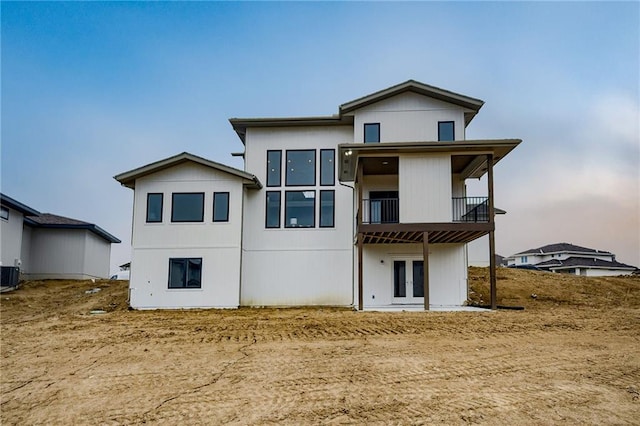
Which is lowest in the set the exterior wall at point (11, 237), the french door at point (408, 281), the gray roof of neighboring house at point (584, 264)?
the french door at point (408, 281)

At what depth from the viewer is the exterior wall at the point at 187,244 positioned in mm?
15695

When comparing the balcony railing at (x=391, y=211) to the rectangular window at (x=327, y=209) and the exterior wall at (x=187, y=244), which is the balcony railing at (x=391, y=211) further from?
the exterior wall at (x=187, y=244)

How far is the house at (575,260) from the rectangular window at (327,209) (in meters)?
28.4

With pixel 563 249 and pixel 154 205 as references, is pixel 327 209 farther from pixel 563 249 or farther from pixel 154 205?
pixel 563 249

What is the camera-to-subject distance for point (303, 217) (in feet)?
55.7

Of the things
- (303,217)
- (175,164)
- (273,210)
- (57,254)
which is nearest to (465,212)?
(303,217)

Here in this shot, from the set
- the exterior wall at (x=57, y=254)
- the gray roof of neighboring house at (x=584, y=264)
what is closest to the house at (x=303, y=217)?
the exterior wall at (x=57, y=254)

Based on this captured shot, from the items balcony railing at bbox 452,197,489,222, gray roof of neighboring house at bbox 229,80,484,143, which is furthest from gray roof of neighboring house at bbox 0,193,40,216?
balcony railing at bbox 452,197,489,222

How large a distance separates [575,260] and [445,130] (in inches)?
1127

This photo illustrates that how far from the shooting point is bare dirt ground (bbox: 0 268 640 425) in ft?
17.9

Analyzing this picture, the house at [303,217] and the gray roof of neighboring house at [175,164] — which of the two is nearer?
the house at [303,217]

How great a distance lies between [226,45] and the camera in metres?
20.4

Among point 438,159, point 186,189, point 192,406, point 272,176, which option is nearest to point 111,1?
point 186,189

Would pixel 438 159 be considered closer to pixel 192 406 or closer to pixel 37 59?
pixel 192 406
